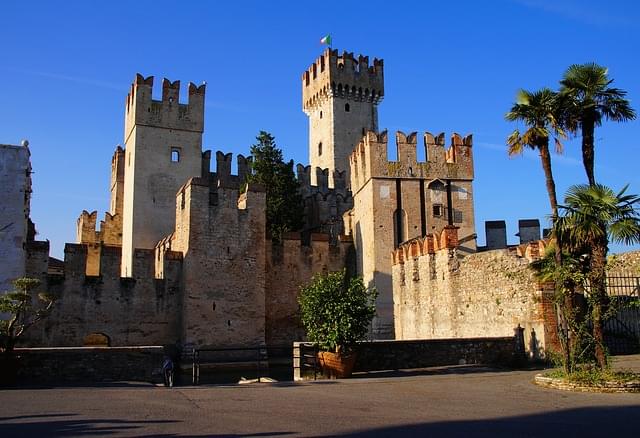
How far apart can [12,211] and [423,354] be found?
17107mm

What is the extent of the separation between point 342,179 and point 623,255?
88.9ft

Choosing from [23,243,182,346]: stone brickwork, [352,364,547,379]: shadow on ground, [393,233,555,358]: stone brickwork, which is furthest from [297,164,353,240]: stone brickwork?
[352,364,547,379]: shadow on ground

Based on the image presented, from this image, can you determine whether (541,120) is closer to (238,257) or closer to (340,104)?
(238,257)

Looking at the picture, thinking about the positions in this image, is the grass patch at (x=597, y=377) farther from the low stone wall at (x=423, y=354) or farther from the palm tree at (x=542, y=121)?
the low stone wall at (x=423, y=354)

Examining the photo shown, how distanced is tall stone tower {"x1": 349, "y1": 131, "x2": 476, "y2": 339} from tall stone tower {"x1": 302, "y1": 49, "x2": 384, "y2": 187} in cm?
2275

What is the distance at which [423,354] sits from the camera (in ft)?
63.8

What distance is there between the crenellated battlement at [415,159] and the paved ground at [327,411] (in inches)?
627

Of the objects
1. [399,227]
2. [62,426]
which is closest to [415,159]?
[399,227]

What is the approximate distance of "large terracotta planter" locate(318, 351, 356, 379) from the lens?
17.7m

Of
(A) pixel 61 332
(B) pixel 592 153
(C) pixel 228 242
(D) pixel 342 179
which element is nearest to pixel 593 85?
(B) pixel 592 153

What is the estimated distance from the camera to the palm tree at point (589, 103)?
1599cm

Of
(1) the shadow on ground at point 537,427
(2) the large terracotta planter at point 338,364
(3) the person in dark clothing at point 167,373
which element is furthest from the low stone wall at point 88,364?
(1) the shadow on ground at point 537,427

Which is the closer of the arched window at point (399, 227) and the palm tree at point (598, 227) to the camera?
the palm tree at point (598, 227)

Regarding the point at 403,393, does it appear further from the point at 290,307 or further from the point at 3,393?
the point at 290,307
